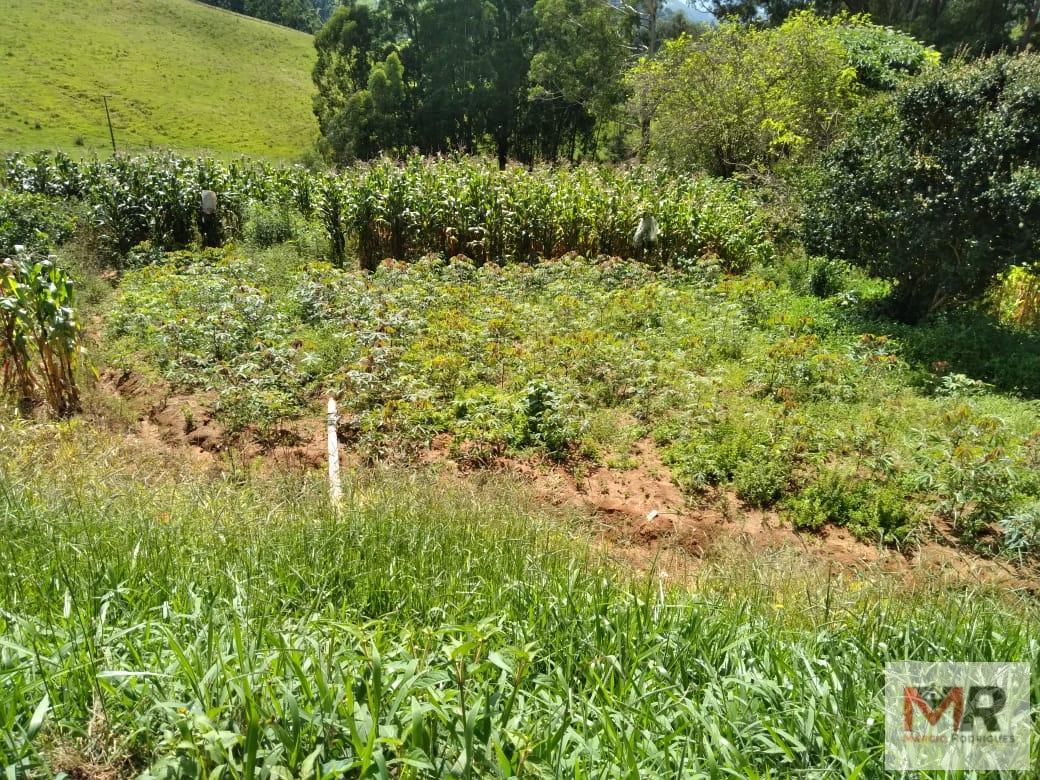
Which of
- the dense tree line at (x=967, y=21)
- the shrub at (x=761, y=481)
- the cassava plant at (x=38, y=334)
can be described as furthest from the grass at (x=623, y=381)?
the dense tree line at (x=967, y=21)

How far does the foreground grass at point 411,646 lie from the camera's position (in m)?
1.67

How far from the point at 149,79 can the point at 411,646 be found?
43.5 metres

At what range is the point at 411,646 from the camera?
2242mm

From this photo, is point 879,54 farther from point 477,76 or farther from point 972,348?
point 477,76

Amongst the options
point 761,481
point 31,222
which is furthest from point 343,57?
point 761,481

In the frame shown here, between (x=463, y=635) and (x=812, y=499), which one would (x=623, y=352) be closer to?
(x=812, y=499)

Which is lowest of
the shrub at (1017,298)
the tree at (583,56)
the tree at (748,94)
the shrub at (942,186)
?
the shrub at (1017,298)

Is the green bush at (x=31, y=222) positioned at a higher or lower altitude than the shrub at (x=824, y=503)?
higher

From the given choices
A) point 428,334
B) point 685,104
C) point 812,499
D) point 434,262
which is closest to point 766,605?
point 812,499

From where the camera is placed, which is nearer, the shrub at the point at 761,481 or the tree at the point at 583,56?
the shrub at the point at 761,481

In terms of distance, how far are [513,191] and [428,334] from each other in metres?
4.90

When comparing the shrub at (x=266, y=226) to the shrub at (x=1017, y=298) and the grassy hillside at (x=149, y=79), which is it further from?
the grassy hillside at (x=149, y=79)

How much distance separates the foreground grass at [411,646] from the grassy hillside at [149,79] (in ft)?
99.7

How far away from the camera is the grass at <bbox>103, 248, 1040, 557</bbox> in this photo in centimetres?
468
